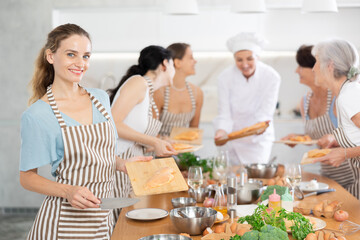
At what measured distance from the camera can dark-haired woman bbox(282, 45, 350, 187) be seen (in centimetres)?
373

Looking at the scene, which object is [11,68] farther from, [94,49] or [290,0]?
[290,0]

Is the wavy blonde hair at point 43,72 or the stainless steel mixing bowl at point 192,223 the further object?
the wavy blonde hair at point 43,72

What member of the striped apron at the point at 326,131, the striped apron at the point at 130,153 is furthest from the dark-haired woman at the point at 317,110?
the striped apron at the point at 130,153

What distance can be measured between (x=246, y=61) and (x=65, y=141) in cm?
246

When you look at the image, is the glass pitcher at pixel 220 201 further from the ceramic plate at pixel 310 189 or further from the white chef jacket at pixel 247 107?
the white chef jacket at pixel 247 107

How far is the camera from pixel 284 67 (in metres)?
6.30

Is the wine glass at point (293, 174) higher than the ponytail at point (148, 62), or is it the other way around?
the ponytail at point (148, 62)

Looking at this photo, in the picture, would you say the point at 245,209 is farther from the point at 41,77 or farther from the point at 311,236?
the point at 41,77

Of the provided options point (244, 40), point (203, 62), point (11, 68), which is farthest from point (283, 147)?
point (11, 68)

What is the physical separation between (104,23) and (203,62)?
4.44ft

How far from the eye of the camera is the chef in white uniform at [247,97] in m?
4.31

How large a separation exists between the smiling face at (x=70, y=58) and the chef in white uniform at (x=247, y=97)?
2172 mm

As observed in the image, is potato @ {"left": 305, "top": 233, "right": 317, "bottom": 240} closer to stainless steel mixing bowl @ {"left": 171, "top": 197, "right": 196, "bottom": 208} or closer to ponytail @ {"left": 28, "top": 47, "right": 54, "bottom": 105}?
stainless steel mixing bowl @ {"left": 171, "top": 197, "right": 196, "bottom": 208}

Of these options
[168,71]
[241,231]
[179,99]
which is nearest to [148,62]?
[168,71]
